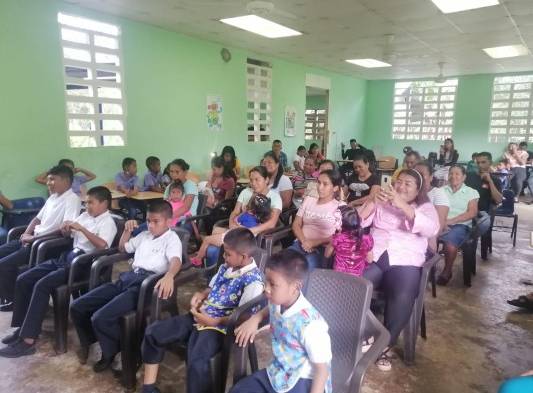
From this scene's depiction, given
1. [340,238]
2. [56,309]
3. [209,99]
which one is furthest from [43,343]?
[209,99]

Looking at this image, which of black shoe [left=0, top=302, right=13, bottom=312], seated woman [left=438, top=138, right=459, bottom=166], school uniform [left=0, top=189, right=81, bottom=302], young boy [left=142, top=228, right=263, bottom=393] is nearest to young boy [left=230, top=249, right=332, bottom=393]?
young boy [left=142, top=228, right=263, bottom=393]

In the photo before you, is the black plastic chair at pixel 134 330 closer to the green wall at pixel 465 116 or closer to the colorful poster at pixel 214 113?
the colorful poster at pixel 214 113

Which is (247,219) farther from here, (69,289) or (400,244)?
(69,289)

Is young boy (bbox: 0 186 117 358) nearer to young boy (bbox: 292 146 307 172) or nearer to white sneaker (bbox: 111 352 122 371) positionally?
white sneaker (bbox: 111 352 122 371)

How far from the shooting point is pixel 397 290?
236 centimetres

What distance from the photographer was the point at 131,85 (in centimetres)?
541

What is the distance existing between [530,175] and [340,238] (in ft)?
27.7

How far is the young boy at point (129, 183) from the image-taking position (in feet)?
16.4

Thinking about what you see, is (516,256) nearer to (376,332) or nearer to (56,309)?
(376,332)

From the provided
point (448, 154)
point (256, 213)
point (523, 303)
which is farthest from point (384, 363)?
point (448, 154)

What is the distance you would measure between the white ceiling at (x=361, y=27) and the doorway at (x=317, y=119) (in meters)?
2.42

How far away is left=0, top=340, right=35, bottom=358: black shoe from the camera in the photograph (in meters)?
2.43

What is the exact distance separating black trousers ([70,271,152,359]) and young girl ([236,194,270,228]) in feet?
3.28

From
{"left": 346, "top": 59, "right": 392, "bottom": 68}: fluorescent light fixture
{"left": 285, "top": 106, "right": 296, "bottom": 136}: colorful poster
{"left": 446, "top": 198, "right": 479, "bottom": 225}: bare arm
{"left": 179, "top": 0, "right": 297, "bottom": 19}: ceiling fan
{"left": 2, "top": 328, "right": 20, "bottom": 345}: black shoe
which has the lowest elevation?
{"left": 2, "top": 328, "right": 20, "bottom": 345}: black shoe
